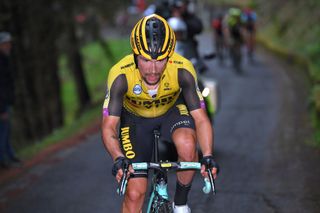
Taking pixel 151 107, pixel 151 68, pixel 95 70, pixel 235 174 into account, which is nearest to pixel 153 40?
pixel 151 68

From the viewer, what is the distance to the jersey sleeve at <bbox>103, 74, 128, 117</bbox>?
5.01 meters

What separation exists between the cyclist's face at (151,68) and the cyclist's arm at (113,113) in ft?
0.66

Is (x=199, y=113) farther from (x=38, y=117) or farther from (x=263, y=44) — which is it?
(x=263, y=44)

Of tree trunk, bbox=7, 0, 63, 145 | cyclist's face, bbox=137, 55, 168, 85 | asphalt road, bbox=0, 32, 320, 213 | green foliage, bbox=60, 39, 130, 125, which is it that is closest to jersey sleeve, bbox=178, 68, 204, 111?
cyclist's face, bbox=137, 55, 168, 85

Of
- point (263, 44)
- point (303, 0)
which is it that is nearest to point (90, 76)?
point (263, 44)

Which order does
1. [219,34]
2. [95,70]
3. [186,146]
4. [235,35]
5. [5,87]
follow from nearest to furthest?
[186,146] → [5,87] → [235,35] → [219,34] → [95,70]

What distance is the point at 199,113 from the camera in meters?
5.14

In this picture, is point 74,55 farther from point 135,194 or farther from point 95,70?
point 95,70

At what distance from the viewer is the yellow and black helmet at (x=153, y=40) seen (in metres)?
4.79

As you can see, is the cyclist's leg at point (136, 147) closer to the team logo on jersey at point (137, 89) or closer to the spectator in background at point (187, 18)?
the team logo on jersey at point (137, 89)

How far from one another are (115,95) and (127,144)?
43 centimetres

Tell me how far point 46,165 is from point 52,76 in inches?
359

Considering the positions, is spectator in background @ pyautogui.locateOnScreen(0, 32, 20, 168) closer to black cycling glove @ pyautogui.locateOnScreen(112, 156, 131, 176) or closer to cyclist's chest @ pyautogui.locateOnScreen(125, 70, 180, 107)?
cyclist's chest @ pyautogui.locateOnScreen(125, 70, 180, 107)

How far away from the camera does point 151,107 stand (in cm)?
542
